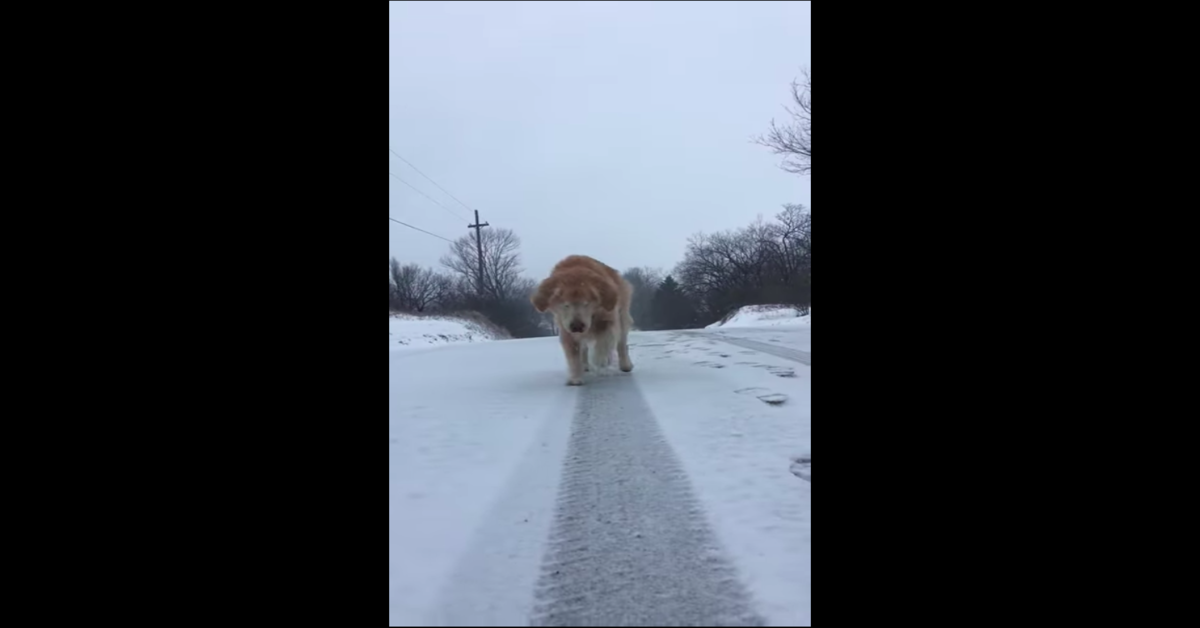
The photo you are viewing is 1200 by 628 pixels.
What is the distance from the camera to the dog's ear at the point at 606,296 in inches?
232

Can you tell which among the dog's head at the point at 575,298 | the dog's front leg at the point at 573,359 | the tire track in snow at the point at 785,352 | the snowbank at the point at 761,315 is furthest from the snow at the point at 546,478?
the snowbank at the point at 761,315

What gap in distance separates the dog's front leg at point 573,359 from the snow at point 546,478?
163mm

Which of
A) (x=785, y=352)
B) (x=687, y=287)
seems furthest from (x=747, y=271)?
(x=785, y=352)

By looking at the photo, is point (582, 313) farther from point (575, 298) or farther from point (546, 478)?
point (546, 478)

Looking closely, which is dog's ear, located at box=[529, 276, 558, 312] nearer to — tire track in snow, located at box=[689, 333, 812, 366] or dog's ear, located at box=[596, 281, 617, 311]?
dog's ear, located at box=[596, 281, 617, 311]

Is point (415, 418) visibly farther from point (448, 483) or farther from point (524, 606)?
point (524, 606)

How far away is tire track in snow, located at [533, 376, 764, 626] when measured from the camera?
1576mm

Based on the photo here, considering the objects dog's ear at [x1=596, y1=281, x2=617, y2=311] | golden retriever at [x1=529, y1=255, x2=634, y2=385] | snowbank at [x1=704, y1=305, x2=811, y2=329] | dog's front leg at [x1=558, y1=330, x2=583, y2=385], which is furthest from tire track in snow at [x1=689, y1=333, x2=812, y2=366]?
snowbank at [x1=704, y1=305, x2=811, y2=329]

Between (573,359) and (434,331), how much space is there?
15264 mm

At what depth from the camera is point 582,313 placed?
18.6 feet

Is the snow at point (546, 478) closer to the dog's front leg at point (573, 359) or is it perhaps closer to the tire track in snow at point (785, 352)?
the dog's front leg at point (573, 359)

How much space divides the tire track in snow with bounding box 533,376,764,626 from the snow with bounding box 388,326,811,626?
0.06 ft
